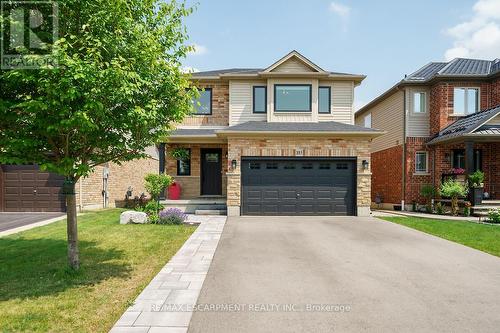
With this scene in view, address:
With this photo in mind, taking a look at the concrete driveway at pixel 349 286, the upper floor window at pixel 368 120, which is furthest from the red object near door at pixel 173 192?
the upper floor window at pixel 368 120

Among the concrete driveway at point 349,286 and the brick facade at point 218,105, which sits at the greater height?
the brick facade at point 218,105

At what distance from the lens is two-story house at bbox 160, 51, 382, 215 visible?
45.6ft

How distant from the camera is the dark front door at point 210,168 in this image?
17.1m

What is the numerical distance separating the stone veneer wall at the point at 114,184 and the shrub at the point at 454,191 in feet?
49.3

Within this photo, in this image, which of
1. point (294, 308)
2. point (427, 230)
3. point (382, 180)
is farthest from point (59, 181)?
point (382, 180)

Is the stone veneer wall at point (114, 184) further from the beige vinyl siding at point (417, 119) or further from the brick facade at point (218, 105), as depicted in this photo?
the beige vinyl siding at point (417, 119)

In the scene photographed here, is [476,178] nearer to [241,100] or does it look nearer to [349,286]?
[241,100]

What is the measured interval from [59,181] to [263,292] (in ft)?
42.4

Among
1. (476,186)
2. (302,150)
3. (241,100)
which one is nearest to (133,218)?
(302,150)

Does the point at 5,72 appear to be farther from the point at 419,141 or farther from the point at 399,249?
the point at 419,141

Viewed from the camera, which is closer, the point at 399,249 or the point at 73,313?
the point at 73,313

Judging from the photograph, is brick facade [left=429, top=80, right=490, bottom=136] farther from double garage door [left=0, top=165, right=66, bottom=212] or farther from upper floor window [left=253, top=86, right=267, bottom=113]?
double garage door [left=0, top=165, right=66, bottom=212]

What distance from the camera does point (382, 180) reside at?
20141mm

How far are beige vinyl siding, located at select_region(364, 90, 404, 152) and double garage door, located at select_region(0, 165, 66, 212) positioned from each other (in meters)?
18.4
